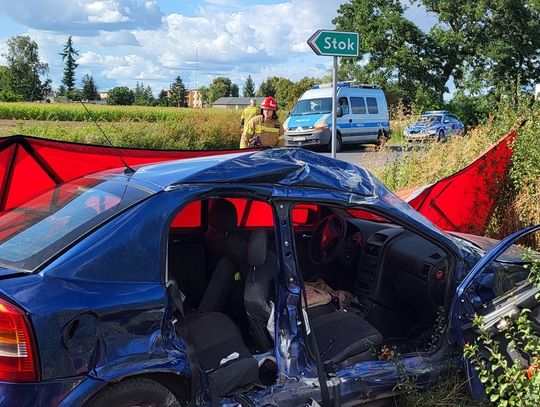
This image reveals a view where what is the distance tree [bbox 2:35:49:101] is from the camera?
104625 mm

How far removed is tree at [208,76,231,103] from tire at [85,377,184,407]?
138017 millimetres

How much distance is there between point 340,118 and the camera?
70.7 ft

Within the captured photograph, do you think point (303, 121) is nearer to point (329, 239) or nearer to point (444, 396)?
point (329, 239)

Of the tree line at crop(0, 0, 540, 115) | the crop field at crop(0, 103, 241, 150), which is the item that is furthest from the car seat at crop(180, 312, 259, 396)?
the tree line at crop(0, 0, 540, 115)

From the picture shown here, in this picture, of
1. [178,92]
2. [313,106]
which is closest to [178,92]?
[178,92]

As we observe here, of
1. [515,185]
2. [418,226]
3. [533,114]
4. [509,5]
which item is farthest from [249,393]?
[509,5]

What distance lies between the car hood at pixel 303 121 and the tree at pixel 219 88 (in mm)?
118454

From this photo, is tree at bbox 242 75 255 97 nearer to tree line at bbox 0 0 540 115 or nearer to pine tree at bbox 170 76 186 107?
pine tree at bbox 170 76 186 107

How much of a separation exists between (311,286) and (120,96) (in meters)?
95.7

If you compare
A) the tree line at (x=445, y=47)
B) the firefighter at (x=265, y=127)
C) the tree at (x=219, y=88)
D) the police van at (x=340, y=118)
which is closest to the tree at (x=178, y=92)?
the tree at (x=219, y=88)

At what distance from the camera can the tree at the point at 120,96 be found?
305 ft

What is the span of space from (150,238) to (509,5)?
3724cm

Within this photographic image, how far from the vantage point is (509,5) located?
34438 millimetres

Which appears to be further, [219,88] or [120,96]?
[219,88]
